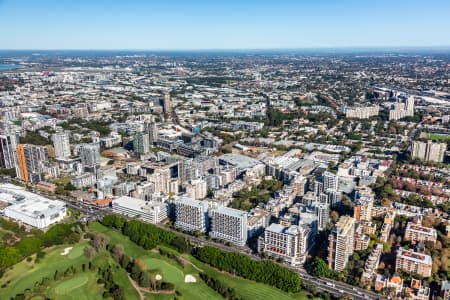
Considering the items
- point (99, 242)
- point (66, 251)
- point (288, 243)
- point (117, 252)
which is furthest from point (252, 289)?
point (66, 251)

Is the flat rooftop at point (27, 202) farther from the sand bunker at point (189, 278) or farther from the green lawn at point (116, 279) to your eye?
the sand bunker at point (189, 278)

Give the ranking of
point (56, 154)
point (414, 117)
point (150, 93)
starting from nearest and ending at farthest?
point (56, 154) → point (414, 117) → point (150, 93)

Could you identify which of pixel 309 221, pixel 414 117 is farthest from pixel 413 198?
pixel 414 117

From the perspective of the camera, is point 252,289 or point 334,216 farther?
point 334,216

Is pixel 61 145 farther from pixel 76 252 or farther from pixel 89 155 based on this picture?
pixel 76 252

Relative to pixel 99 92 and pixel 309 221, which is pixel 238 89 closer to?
pixel 99 92

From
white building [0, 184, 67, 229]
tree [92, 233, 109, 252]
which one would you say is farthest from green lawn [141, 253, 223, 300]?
white building [0, 184, 67, 229]

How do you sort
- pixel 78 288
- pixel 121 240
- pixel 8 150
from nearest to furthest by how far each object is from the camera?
pixel 78 288, pixel 121 240, pixel 8 150
